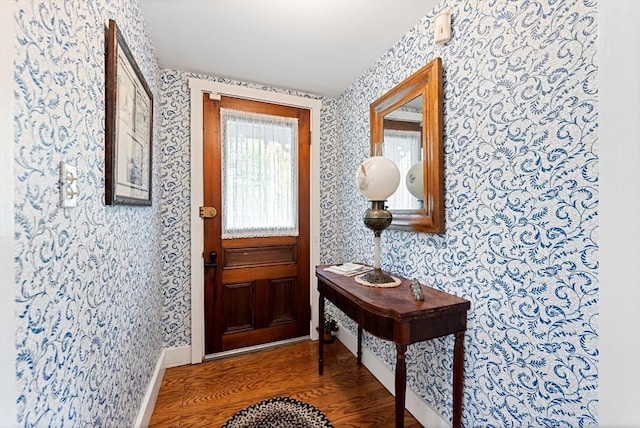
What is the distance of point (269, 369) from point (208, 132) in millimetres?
1927

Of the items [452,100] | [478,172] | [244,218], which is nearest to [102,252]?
[244,218]

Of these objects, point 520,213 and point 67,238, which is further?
point 520,213

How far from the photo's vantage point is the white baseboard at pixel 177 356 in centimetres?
205

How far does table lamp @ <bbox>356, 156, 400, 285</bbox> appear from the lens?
4.91ft

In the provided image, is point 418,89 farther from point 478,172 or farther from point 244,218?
point 244,218

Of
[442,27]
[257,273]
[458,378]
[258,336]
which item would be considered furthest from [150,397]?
[442,27]

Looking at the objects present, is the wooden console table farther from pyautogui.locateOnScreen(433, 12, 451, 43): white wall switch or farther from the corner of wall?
pyautogui.locateOnScreen(433, 12, 451, 43): white wall switch

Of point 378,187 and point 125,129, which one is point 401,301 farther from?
point 125,129

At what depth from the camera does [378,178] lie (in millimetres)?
1493

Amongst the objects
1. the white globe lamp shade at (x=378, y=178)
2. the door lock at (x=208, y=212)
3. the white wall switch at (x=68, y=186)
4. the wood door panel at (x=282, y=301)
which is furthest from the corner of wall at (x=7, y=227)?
the wood door panel at (x=282, y=301)

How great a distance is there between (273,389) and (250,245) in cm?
108

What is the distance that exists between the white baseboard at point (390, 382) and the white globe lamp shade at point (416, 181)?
114 centimetres

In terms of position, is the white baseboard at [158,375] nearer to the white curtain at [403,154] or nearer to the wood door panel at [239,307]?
the wood door panel at [239,307]

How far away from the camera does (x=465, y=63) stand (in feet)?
4.16
